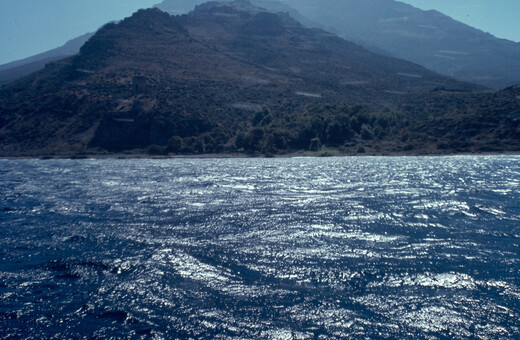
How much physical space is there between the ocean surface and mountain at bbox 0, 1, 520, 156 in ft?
196

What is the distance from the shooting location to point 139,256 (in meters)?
15.4

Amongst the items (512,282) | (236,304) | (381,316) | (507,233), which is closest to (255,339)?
(236,304)

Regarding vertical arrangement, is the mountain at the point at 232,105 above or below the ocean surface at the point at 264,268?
above

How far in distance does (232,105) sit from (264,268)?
90.0 meters

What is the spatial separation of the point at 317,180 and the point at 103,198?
19.6 meters

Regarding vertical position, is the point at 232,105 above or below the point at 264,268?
above

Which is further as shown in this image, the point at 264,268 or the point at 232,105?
the point at 232,105

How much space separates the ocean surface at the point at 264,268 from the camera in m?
10.2

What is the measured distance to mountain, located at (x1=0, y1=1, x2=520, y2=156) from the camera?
84.7 meters

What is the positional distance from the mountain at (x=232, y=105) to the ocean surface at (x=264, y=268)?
59.7 meters

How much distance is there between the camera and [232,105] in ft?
332

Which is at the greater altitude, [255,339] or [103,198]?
[255,339]

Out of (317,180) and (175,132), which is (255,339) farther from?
(175,132)

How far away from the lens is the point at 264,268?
13.8m
